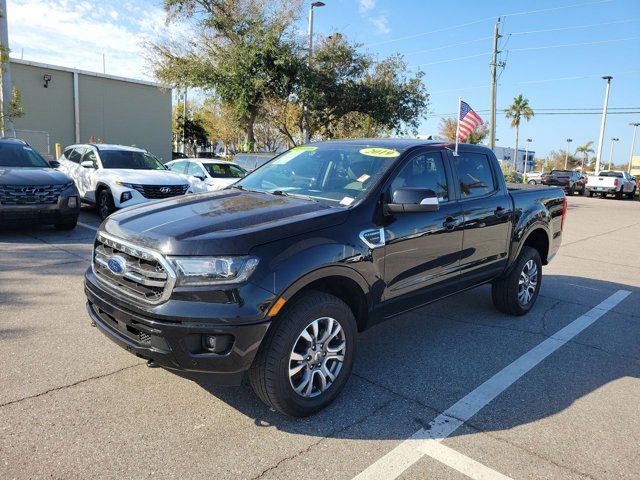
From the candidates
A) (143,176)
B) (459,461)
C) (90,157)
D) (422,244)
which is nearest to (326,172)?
(422,244)

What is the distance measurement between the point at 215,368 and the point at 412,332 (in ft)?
8.28

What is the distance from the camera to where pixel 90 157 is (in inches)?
430

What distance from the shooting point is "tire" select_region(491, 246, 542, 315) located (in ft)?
16.9

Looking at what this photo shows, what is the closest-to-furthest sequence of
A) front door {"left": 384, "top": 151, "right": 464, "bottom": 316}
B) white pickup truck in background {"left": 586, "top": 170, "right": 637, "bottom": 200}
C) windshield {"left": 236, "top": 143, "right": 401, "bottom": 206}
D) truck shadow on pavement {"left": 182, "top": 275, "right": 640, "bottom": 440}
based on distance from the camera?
truck shadow on pavement {"left": 182, "top": 275, "right": 640, "bottom": 440} < front door {"left": 384, "top": 151, "right": 464, "bottom": 316} < windshield {"left": 236, "top": 143, "right": 401, "bottom": 206} < white pickup truck in background {"left": 586, "top": 170, "right": 637, "bottom": 200}

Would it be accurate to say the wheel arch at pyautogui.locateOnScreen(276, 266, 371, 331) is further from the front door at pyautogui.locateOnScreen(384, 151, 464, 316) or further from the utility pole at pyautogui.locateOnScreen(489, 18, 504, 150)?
the utility pole at pyautogui.locateOnScreen(489, 18, 504, 150)

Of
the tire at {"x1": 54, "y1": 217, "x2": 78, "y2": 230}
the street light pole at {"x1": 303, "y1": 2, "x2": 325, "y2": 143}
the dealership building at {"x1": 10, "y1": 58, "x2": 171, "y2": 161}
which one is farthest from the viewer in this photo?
the dealership building at {"x1": 10, "y1": 58, "x2": 171, "y2": 161}

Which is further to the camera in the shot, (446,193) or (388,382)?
(446,193)

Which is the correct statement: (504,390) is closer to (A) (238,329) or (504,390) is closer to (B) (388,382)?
(B) (388,382)

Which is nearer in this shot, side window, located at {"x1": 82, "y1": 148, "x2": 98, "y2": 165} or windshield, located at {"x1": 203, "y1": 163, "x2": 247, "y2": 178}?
side window, located at {"x1": 82, "y1": 148, "x2": 98, "y2": 165}

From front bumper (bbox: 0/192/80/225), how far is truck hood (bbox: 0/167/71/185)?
1.04 ft

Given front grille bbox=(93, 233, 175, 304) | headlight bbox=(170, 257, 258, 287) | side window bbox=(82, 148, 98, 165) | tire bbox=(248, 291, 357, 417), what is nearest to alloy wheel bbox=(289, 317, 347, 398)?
tire bbox=(248, 291, 357, 417)

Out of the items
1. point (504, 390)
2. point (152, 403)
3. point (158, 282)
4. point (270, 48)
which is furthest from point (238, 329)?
point (270, 48)

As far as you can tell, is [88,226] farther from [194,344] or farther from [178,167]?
[194,344]

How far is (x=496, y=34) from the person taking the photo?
2464 centimetres
